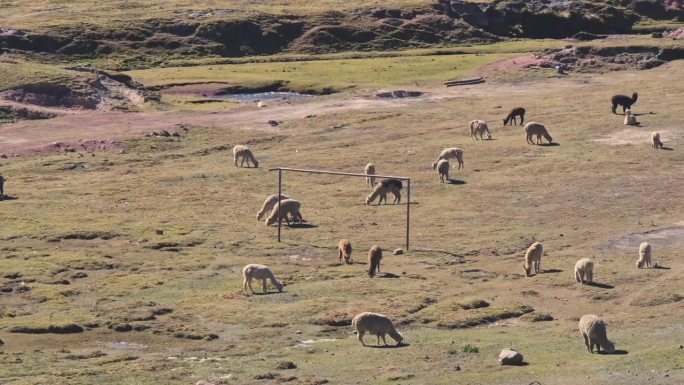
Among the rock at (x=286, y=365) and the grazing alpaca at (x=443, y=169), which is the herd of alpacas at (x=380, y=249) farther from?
the rock at (x=286, y=365)

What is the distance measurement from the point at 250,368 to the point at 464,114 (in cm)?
5225

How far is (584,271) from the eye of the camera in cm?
4831

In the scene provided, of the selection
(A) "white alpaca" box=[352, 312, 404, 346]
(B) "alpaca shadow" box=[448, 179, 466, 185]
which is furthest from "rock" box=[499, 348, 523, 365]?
(B) "alpaca shadow" box=[448, 179, 466, 185]

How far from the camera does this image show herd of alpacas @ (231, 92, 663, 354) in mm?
39125

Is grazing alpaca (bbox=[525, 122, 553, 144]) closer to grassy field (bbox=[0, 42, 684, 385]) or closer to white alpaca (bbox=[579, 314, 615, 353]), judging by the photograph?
grassy field (bbox=[0, 42, 684, 385])

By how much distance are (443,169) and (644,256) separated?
64.3 ft

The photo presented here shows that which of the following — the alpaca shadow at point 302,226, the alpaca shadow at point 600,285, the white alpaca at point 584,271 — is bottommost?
the alpaca shadow at point 600,285

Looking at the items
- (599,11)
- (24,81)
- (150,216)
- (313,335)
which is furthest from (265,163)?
(599,11)

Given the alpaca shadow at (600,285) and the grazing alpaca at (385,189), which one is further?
the grazing alpaca at (385,189)

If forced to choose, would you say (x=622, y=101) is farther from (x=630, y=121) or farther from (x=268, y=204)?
(x=268, y=204)

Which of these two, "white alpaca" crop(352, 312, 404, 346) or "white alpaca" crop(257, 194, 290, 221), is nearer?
"white alpaca" crop(352, 312, 404, 346)

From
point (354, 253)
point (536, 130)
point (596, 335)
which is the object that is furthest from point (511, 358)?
point (536, 130)

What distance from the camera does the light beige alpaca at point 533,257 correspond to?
1992 inches

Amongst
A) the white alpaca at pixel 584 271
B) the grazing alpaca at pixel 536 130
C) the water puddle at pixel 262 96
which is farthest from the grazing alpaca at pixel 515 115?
the white alpaca at pixel 584 271
